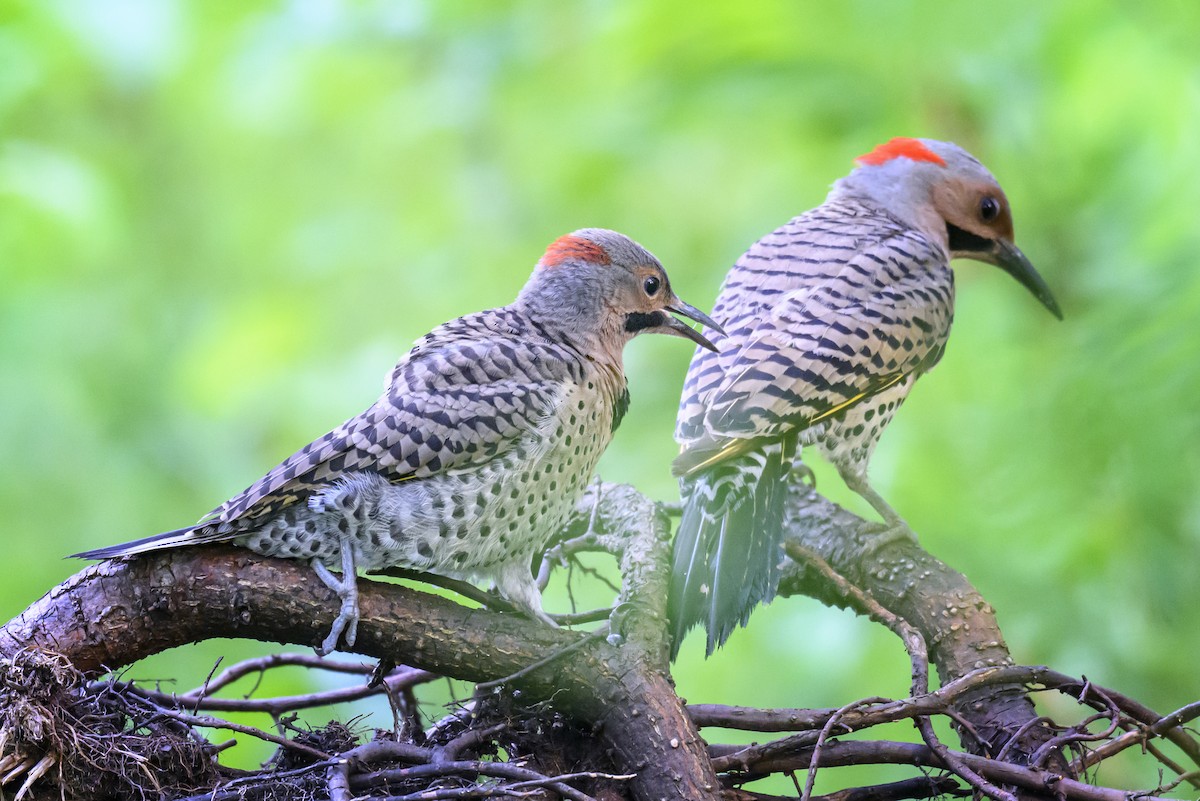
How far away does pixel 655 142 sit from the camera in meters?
4.43

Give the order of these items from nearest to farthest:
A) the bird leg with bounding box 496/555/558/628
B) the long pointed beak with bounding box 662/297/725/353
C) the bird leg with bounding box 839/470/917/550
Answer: the bird leg with bounding box 496/555/558/628, the long pointed beak with bounding box 662/297/725/353, the bird leg with bounding box 839/470/917/550

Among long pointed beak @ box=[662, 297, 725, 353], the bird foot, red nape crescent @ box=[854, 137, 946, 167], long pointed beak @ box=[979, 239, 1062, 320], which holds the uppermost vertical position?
red nape crescent @ box=[854, 137, 946, 167]

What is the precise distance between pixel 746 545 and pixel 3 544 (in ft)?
9.94

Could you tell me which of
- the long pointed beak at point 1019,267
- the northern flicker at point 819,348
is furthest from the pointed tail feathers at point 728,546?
the long pointed beak at point 1019,267

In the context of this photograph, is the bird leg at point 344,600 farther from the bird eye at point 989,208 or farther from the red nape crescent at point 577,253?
the bird eye at point 989,208

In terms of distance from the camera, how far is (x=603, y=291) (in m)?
2.55

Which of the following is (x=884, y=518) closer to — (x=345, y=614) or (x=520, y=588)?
(x=520, y=588)

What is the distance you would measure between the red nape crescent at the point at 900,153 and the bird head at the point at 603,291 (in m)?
1.30

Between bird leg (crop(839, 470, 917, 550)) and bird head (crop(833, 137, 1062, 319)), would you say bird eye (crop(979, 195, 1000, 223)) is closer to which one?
bird head (crop(833, 137, 1062, 319))

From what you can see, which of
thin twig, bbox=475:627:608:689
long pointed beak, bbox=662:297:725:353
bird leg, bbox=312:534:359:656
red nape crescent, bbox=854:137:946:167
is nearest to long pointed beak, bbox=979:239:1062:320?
red nape crescent, bbox=854:137:946:167

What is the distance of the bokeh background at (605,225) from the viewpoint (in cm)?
330

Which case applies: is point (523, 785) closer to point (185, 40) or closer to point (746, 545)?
point (746, 545)

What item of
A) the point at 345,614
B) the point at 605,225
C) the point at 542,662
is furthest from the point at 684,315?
the point at 605,225

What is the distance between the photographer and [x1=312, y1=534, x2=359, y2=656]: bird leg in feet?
6.63
